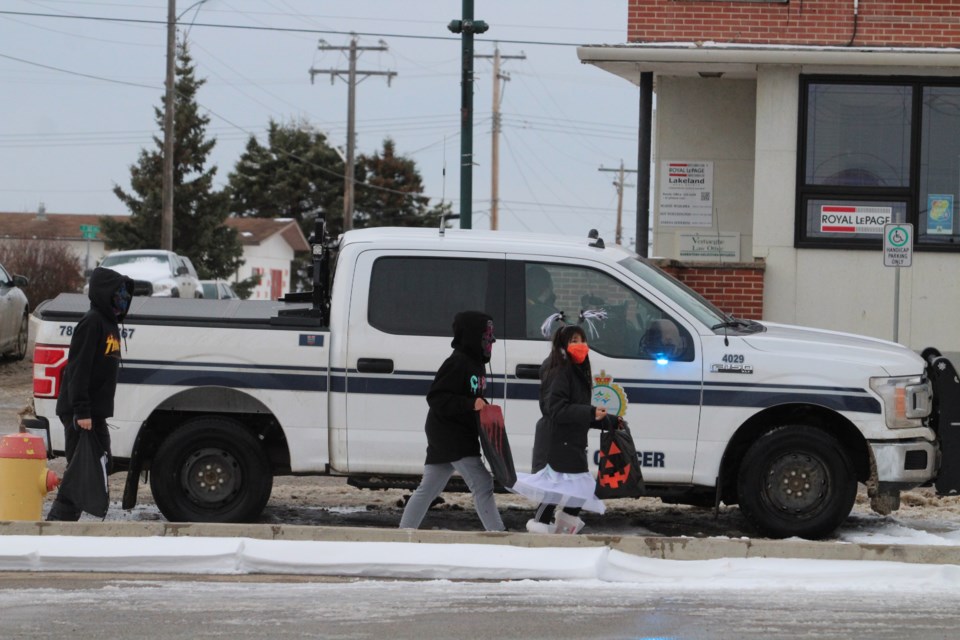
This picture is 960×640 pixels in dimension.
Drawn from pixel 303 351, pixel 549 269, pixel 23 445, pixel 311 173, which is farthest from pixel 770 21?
pixel 311 173

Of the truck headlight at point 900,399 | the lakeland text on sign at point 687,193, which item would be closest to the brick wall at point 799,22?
the lakeland text on sign at point 687,193

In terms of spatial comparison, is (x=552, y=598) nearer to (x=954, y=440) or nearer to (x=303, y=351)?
(x=303, y=351)

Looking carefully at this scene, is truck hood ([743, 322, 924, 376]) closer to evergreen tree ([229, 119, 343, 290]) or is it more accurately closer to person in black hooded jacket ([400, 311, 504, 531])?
person in black hooded jacket ([400, 311, 504, 531])

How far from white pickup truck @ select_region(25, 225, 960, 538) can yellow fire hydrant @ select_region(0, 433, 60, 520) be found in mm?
351

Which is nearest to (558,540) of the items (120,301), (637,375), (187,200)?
(637,375)

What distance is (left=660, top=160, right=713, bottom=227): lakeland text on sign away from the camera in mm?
17891

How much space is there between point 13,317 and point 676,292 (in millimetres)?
13494

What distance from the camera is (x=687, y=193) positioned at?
17.9 meters

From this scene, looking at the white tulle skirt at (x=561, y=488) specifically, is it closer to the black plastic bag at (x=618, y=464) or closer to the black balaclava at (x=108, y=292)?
the black plastic bag at (x=618, y=464)

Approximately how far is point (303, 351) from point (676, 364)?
2526mm

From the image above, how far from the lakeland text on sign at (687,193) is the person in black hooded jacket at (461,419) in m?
9.49

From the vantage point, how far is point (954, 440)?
9.54 metres


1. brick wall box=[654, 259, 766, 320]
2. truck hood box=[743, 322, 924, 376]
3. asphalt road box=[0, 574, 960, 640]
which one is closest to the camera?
asphalt road box=[0, 574, 960, 640]

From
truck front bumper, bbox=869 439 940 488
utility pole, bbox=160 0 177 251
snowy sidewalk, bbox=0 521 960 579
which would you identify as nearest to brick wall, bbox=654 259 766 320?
truck front bumper, bbox=869 439 940 488
